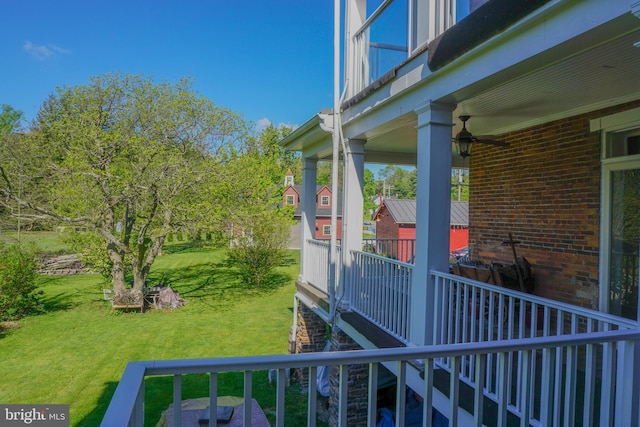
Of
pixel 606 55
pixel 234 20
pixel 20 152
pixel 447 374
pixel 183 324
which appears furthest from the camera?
pixel 234 20

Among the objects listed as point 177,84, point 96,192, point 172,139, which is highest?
point 177,84

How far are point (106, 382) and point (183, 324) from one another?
3.73 m

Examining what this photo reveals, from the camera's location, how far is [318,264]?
7.49 m

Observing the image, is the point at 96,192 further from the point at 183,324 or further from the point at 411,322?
the point at 411,322

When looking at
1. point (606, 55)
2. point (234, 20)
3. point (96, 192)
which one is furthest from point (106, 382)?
point (234, 20)

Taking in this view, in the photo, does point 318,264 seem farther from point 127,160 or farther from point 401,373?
point 127,160

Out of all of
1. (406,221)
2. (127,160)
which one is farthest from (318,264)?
(406,221)

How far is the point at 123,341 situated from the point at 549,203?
31.0ft

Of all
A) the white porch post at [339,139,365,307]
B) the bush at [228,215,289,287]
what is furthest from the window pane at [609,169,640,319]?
the bush at [228,215,289,287]

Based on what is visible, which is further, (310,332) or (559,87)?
(310,332)

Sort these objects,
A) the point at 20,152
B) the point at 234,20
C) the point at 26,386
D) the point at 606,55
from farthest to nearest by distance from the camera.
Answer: the point at 234,20
the point at 20,152
the point at 26,386
the point at 606,55

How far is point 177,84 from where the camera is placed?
12.7 metres

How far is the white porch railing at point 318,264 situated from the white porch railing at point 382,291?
0.83 metres

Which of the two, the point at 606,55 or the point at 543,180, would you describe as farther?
the point at 543,180
